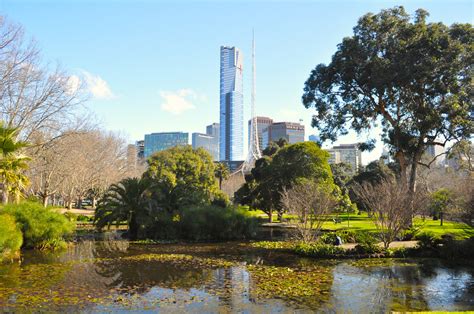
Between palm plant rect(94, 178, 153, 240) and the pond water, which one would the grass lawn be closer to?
the pond water

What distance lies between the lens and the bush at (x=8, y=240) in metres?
15.5

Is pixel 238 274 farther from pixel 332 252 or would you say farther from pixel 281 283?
pixel 332 252

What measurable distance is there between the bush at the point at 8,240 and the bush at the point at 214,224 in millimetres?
10865

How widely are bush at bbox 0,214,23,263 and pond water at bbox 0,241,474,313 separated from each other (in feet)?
2.58

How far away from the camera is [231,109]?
177 meters

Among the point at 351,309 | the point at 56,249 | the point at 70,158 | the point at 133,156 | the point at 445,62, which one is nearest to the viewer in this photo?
the point at 351,309

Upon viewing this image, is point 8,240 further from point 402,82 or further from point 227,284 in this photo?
point 402,82

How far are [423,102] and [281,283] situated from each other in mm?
19977

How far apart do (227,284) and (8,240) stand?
30.9ft

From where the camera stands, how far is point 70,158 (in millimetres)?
39938

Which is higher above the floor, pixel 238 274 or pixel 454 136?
pixel 454 136

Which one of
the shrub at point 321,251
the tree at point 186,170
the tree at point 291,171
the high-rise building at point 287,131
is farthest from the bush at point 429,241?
the high-rise building at point 287,131

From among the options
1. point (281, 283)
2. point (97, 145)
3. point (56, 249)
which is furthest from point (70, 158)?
point (281, 283)

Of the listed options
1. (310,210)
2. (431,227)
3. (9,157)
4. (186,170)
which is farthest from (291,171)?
(9,157)
